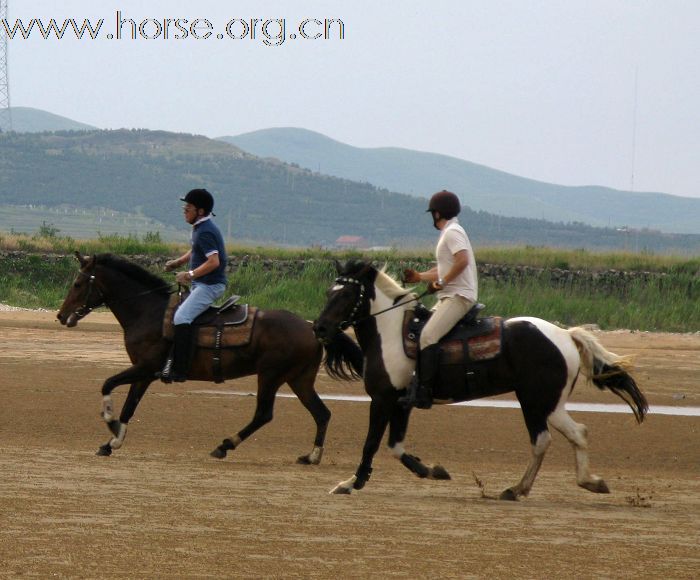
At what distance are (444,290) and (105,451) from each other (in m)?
3.74

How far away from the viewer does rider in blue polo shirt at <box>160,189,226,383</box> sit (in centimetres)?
1375

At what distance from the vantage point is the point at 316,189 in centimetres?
17000

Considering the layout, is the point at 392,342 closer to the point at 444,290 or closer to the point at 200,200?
the point at 444,290

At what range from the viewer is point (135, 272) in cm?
1442

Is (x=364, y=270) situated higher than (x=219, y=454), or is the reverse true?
(x=364, y=270)

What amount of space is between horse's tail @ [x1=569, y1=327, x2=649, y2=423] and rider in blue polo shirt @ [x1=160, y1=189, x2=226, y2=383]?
12.2 feet

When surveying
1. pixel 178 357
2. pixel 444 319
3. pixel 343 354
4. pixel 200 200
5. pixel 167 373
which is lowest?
pixel 167 373

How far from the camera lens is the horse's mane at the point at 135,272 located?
563 inches

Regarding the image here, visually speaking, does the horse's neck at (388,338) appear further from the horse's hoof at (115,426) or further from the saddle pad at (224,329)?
the horse's hoof at (115,426)

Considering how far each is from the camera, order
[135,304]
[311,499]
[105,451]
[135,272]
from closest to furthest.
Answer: [311,499] < [105,451] < [135,304] < [135,272]

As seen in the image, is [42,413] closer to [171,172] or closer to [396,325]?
[396,325]

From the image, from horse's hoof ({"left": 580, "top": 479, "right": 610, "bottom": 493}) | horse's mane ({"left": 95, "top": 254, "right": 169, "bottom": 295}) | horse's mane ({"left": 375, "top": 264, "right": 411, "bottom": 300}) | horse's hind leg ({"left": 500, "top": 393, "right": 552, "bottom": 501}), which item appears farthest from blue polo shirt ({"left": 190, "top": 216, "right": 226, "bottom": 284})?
horse's hoof ({"left": 580, "top": 479, "right": 610, "bottom": 493})

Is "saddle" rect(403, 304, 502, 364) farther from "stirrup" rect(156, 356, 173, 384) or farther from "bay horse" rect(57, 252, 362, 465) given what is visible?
"stirrup" rect(156, 356, 173, 384)

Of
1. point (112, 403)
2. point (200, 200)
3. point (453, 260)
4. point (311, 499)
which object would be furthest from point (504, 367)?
point (112, 403)
